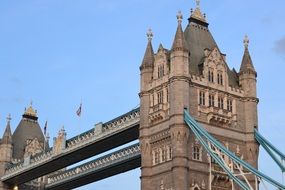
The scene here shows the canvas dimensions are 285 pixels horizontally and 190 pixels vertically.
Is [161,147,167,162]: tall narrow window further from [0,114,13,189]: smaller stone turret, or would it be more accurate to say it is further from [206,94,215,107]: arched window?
[0,114,13,189]: smaller stone turret

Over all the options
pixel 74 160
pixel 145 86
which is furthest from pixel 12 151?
pixel 145 86

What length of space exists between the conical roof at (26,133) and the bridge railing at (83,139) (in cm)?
400

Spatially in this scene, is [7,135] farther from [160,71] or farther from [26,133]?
[160,71]

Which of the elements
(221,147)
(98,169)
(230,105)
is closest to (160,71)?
(230,105)

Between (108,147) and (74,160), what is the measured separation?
831 centimetres

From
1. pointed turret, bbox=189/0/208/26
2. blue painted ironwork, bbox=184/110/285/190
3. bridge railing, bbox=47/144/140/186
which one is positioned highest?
pointed turret, bbox=189/0/208/26

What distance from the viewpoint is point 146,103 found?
67062 millimetres

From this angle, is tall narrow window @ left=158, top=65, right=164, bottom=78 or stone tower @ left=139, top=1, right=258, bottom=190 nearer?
stone tower @ left=139, top=1, right=258, bottom=190

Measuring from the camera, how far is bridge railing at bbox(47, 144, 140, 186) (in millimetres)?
73875

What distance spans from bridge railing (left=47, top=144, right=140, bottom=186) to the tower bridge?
0.20m

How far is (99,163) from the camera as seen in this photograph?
268ft

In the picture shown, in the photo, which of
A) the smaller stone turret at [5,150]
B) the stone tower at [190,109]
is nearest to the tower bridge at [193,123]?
the stone tower at [190,109]

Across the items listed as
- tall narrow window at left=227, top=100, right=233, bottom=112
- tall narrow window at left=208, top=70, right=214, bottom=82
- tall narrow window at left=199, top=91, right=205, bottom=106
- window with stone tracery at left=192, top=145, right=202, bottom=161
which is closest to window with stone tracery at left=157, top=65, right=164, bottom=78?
tall narrow window at left=199, top=91, right=205, bottom=106

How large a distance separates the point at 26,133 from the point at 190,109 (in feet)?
142
